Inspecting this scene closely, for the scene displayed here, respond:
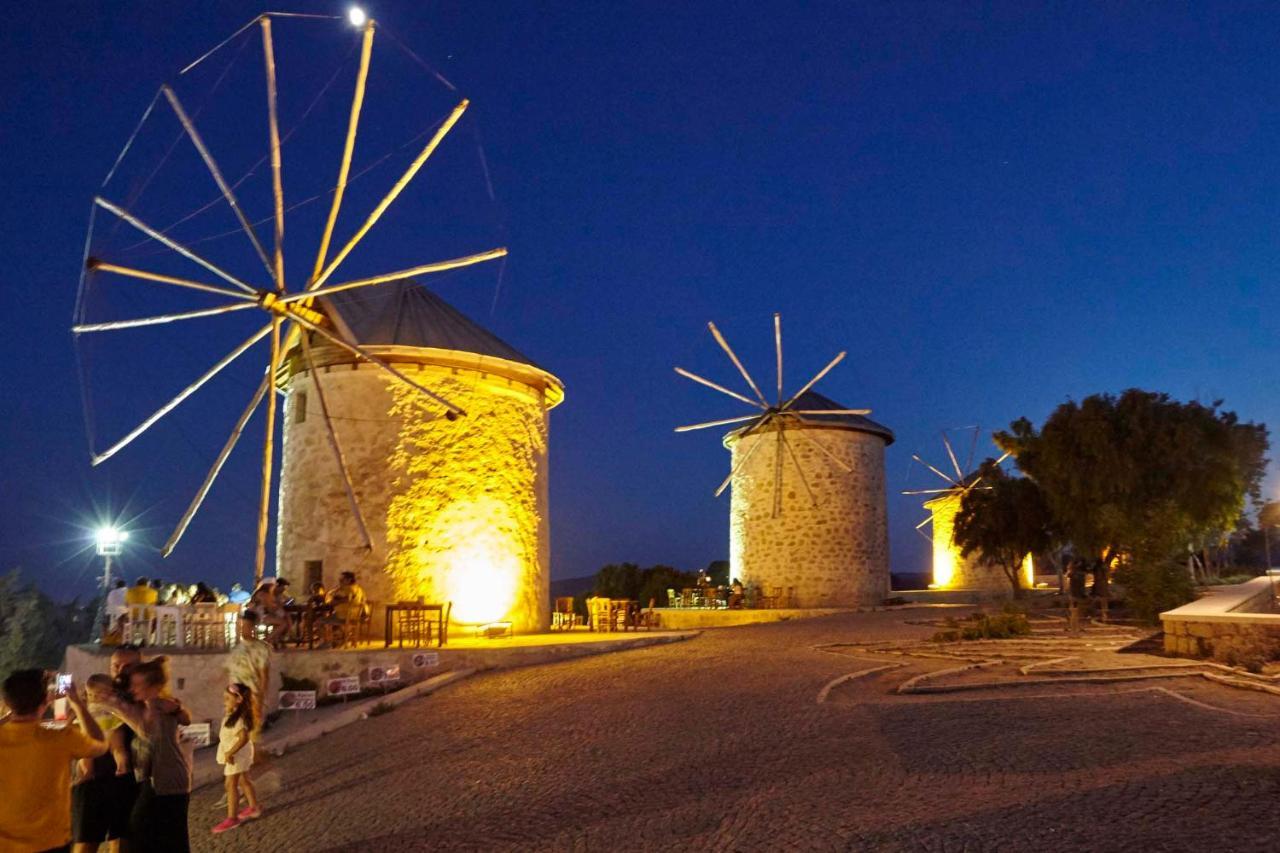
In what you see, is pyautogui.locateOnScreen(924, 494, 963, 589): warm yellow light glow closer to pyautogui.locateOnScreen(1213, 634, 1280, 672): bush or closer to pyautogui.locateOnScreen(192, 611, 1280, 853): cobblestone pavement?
pyautogui.locateOnScreen(1213, 634, 1280, 672): bush

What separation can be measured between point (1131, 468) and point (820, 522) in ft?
27.9

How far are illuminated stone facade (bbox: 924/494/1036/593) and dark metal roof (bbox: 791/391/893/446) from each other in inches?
288

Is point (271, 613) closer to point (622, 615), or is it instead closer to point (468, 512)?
point (468, 512)

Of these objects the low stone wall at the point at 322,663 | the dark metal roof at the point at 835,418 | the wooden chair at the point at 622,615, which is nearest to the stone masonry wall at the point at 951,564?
the dark metal roof at the point at 835,418

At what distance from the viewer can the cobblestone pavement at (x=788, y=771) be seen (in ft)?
15.9

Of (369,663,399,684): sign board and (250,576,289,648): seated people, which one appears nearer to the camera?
(369,663,399,684): sign board

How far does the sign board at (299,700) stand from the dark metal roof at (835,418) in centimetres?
1708

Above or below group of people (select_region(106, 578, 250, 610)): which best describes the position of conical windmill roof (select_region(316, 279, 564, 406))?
above

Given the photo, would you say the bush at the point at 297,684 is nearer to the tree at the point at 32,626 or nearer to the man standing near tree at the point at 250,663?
the man standing near tree at the point at 250,663

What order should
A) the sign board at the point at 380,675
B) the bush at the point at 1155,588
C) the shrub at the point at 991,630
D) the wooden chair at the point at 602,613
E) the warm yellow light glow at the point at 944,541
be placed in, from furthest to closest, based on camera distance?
1. the warm yellow light glow at the point at 944,541
2. the wooden chair at the point at 602,613
3. the bush at the point at 1155,588
4. the shrub at the point at 991,630
5. the sign board at the point at 380,675

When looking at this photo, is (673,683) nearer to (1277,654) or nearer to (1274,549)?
(1277,654)

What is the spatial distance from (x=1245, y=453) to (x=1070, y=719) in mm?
19527

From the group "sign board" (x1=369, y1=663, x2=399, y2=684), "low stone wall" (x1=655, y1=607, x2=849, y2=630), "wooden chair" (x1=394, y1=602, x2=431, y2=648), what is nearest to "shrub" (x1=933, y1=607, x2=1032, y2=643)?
"wooden chair" (x1=394, y1=602, x2=431, y2=648)

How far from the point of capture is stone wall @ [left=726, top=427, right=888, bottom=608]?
24938mm
